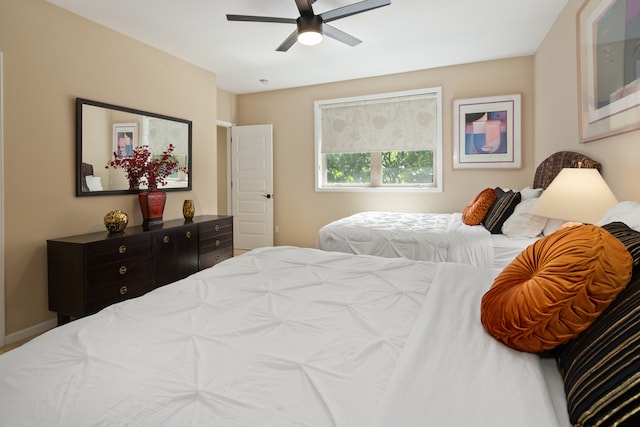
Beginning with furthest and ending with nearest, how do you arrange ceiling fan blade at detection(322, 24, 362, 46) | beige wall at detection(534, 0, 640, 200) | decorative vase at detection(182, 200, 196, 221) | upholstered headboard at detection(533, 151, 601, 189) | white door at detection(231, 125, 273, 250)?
white door at detection(231, 125, 273, 250), decorative vase at detection(182, 200, 196, 221), ceiling fan blade at detection(322, 24, 362, 46), upholstered headboard at detection(533, 151, 601, 189), beige wall at detection(534, 0, 640, 200)

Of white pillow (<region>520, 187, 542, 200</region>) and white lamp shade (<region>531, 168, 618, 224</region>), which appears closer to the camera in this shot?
white lamp shade (<region>531, 168, 618, 224</region>)

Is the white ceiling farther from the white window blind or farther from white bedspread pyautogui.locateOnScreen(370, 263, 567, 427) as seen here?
white bedspread pyautogui.locateOnScreen(370, 263, 567, 427)

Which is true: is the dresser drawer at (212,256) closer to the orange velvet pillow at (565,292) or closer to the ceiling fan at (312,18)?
the ceiling fan at (312,18)

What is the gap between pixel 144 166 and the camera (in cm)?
345

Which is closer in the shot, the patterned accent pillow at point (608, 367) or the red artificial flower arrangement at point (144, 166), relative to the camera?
the patterned accent pillow at point (608, 367)

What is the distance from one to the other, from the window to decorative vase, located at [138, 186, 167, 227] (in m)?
2.37

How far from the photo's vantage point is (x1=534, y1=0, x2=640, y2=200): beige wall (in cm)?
192

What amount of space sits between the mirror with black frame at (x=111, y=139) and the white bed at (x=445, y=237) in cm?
209

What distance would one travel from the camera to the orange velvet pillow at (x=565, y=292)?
823 millimetres

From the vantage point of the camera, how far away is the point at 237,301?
135 centimetres

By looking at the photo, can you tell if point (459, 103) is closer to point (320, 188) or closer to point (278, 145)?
point (320, 188)

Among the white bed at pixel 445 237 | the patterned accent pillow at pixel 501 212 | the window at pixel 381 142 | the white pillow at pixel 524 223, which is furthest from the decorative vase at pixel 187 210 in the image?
the white pillow at pixel 524 223

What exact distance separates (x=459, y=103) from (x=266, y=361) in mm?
4314

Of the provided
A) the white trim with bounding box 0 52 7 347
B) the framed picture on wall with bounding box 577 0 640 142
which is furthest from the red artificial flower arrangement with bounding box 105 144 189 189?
the framed picture on wall with bounding box 577 0 640 142
